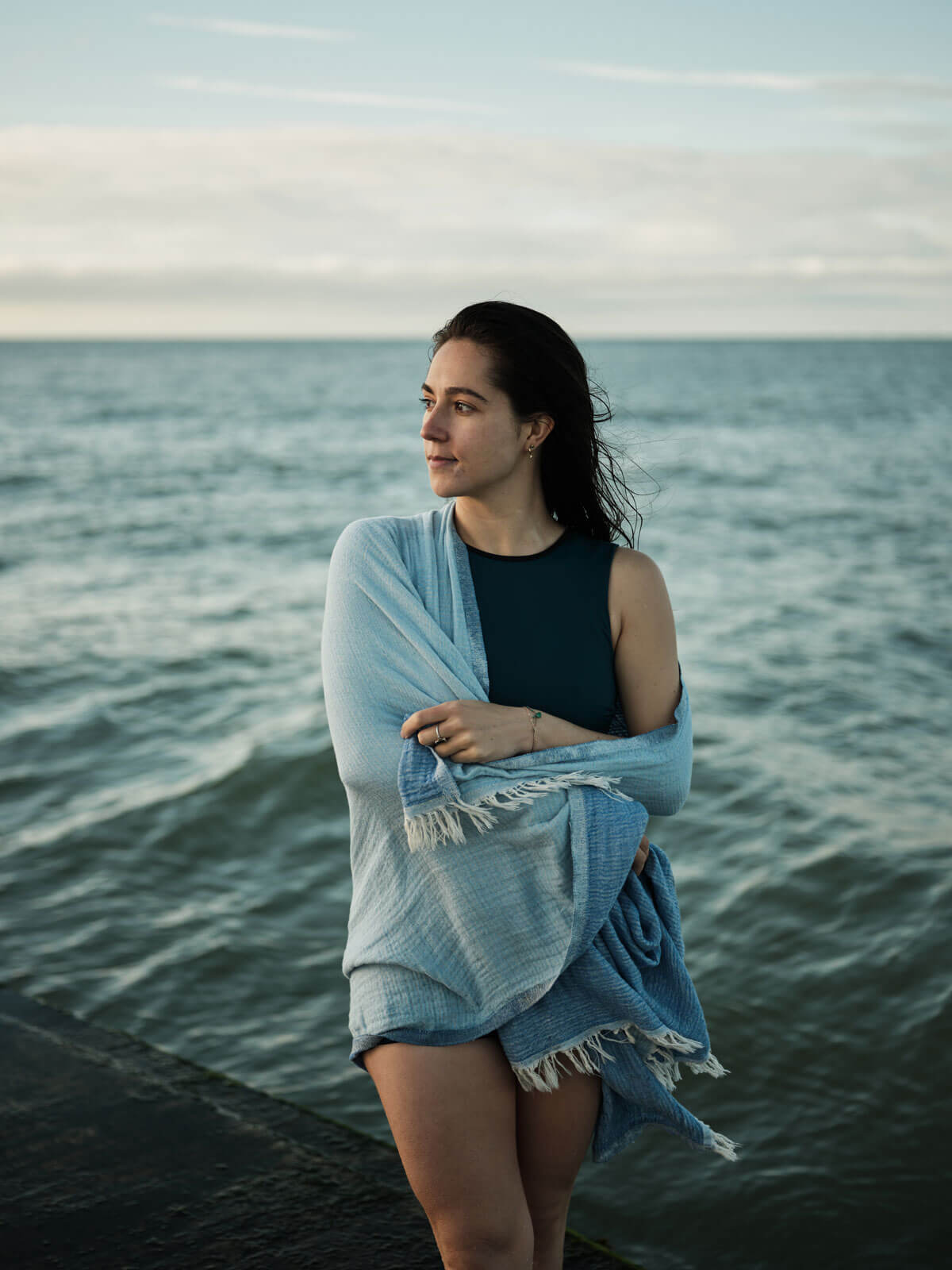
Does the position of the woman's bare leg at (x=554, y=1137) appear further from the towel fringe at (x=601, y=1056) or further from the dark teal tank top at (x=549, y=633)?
the dark teal tank top at (x=549, y=633)

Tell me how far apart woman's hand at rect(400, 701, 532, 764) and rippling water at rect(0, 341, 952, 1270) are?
0.74 m

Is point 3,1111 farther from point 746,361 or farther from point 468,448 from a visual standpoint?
point 746,361

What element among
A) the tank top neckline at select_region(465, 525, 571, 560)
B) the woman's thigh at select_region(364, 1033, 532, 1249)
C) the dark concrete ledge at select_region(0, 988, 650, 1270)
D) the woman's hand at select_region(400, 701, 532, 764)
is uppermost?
the tank top neckline at select_region(465, 525, 571, 560)

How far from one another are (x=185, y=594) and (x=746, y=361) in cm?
10772

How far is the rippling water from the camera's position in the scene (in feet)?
12.5

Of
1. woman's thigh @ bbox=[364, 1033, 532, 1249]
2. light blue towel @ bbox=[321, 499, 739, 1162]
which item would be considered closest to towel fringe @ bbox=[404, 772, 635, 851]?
light blue towel @ bbox=[321, 499, 739, 1162]

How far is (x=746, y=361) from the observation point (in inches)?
4424

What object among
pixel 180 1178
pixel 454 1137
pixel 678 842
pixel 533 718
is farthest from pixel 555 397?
pixel 678 842

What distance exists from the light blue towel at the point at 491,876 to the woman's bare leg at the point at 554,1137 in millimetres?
47

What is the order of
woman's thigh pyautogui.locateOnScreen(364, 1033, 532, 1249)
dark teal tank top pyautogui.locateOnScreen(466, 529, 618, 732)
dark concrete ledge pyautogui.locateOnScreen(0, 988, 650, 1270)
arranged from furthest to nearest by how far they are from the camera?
dark concrete ledge pyautogui.locateOnScreen(0, 988, 650, 1270)
dark teal tank top pyautogui.locateOnScreen(466, 529, 618, 732)
woman's thigh pyautogui.locateOnScreen(364, 1033, 532, 1249)

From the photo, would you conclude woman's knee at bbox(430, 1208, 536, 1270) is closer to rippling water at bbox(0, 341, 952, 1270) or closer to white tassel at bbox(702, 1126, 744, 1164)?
white tassel at bbox(702, 1126, 744, 1164)

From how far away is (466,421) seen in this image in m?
2.26

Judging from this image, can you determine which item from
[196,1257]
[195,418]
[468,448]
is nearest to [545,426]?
[468,448]

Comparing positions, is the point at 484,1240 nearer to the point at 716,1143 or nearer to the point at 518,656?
the point at 716,1143
